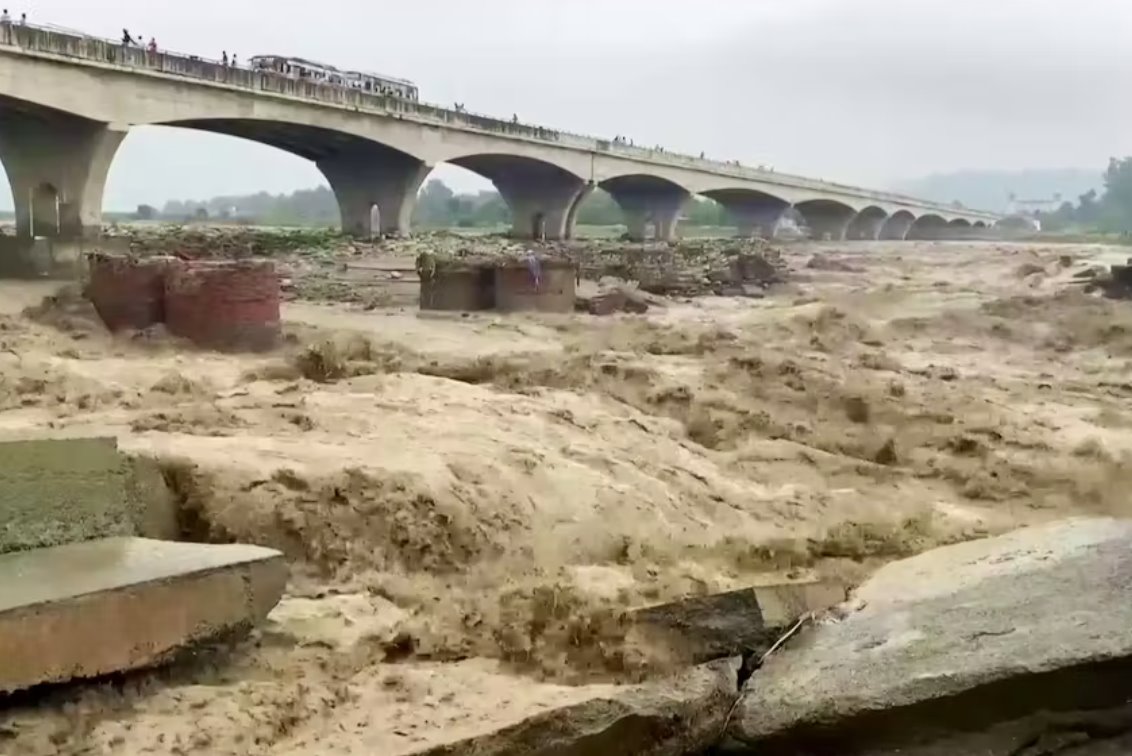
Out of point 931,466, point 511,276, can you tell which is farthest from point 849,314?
point 931,466

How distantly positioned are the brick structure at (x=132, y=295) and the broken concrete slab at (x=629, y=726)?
933 centimetres

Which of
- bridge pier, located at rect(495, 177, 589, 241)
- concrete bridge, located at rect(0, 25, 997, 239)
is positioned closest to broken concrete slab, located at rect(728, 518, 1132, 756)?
concrete bridge, located at rect(0, 25, 997, 239)

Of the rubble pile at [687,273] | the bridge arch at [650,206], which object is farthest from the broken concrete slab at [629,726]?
the bridge arch at [650,206]

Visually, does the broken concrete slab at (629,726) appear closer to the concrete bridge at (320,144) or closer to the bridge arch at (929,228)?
the concrete bridge at (320,144)

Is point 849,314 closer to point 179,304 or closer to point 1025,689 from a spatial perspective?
point 179,304

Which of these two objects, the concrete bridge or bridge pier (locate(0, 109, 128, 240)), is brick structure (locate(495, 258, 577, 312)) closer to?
the concrete bridge

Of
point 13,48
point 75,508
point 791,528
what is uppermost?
point 13,48

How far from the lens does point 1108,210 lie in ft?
304

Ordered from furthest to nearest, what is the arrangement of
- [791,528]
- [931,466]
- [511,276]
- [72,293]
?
[511,276] → [72,293] → [931,466] → [791,528]

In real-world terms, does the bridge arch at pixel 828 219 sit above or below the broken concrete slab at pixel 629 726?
above

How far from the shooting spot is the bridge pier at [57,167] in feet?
91.6

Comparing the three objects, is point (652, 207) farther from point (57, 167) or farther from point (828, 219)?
point (57, 167)

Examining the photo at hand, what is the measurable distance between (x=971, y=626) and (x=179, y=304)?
31.1 ft

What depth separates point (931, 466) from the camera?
884 centimetres
